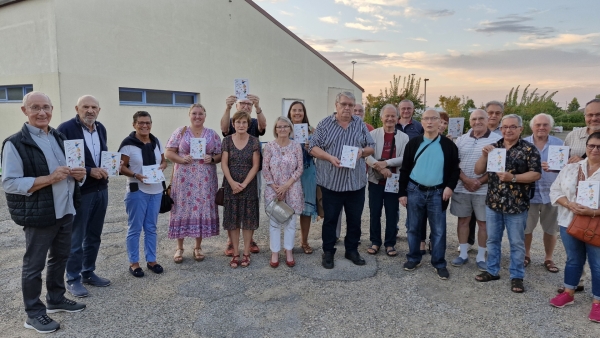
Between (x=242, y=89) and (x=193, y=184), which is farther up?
(x=242, y=89)

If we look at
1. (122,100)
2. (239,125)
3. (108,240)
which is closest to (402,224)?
(239,125)

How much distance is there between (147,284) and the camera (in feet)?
13.7

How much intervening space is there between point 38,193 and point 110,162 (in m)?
0.80

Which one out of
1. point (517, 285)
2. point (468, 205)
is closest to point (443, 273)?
point (517, 285)

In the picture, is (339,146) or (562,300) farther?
(339,146)

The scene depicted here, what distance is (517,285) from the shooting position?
13.4ft

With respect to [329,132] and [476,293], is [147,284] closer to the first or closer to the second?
[329,132]

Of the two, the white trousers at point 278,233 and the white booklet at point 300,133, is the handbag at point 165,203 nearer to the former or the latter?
the white trousers at point 278,233

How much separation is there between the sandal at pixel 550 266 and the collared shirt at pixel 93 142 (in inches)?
211

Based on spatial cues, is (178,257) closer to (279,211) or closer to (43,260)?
(279,211)

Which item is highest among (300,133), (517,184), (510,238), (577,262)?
(300,133)

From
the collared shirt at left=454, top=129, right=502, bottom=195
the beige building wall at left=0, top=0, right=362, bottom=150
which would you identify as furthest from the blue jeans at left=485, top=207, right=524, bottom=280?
the beige building wall at left=0, top=0, right=362, bottom=150

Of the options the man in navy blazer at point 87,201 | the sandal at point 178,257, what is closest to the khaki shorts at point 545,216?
the sandal at point 178,257

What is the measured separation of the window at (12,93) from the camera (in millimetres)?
11626
